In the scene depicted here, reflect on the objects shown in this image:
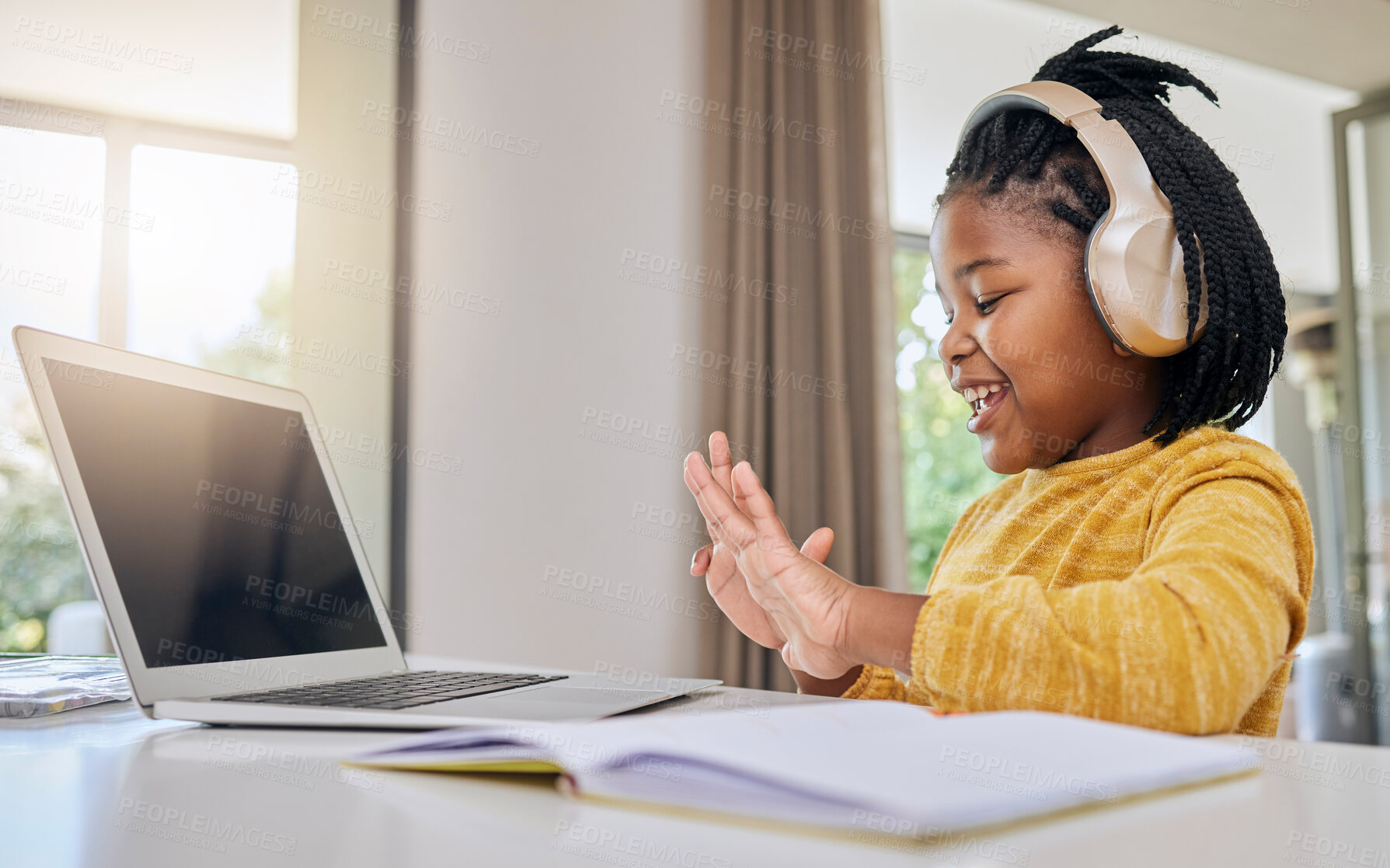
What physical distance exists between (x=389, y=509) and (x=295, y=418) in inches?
51.5

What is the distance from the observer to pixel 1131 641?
0.59m

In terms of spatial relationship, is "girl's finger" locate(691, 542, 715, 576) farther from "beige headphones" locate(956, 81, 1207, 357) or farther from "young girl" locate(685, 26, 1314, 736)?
"beige headphones" locate(956, 81, 1207, 357)

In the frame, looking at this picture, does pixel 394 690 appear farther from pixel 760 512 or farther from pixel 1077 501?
pixel 1077 501

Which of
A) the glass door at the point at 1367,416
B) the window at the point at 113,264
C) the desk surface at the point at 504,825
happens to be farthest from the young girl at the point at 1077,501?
the glass door at the point at 1367,416

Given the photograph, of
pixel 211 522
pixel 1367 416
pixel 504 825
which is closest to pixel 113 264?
pixel 211 522

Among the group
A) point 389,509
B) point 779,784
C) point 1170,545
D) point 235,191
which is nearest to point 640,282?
point 389,509

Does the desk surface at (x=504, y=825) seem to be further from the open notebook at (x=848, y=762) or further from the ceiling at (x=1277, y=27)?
the ceiling at (x=1277, y=27)

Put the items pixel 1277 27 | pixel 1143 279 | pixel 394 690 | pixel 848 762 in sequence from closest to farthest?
pixel 848 762, pixel 394 690, pixel 1143 279, pixel 1277 27

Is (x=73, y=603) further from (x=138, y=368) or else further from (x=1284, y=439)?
(x=1284, y=439)

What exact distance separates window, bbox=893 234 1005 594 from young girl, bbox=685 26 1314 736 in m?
3.30

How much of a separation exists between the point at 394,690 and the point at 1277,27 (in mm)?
3532

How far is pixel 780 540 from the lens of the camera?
76 cm

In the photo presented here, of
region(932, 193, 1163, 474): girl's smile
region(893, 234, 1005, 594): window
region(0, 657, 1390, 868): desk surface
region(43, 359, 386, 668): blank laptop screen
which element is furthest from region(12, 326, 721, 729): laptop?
region(893, 234, 1005, 594): window

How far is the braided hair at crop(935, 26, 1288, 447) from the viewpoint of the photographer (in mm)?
865
